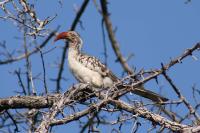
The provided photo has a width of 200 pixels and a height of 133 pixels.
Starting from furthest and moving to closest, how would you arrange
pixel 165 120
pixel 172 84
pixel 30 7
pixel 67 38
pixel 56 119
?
pixel 67 38
pixel 30 7
pixel 165 120
pixel 56 119
pixel 172 84

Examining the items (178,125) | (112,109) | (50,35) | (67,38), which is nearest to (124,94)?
(112,109)

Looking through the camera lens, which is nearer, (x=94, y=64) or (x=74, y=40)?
(x=94, y=64)

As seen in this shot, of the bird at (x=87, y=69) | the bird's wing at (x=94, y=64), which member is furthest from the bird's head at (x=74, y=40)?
the bird's wing at (x=94, y=64)

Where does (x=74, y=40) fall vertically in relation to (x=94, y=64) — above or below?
above

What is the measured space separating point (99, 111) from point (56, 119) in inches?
16.3

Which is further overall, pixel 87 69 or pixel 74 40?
pixel 74 40

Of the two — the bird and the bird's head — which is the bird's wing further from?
the bird's head

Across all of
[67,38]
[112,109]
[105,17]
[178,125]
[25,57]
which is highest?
[67,38]

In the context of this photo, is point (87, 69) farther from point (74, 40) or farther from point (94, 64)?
point (74, 40)

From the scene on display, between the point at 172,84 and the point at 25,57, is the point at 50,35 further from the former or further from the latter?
the point at 172,84

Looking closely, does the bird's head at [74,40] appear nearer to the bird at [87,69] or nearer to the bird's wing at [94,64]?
the bird at [87,69]

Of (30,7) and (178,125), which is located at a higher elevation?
(30,7)

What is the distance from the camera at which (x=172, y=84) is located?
4105 mm

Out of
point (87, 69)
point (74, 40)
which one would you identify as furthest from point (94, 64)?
point (74, 40)
